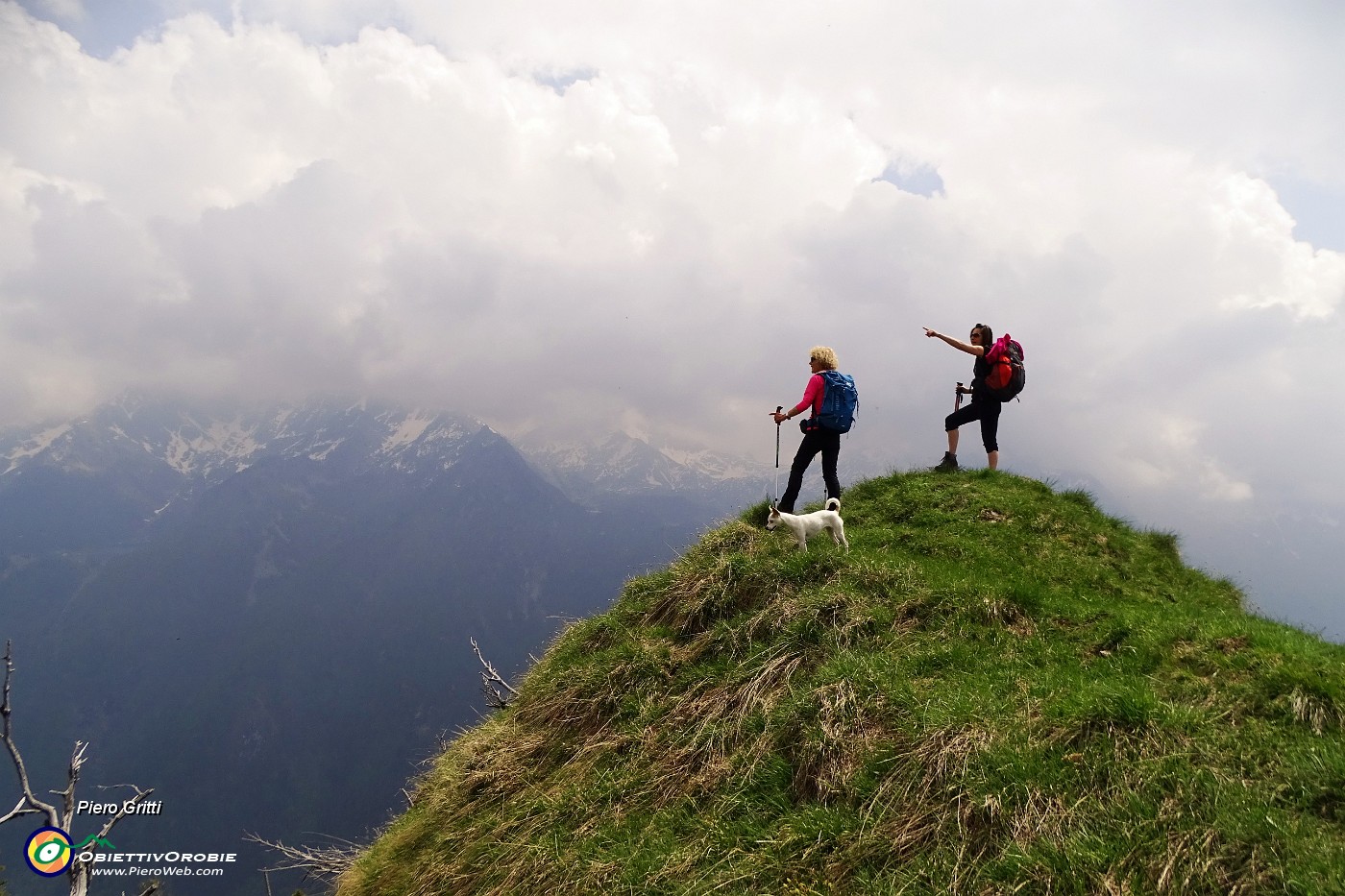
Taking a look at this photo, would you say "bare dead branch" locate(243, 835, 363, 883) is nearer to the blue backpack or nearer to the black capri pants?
the blue backpack

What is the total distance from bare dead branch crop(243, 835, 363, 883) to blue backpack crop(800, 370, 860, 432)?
1142cm

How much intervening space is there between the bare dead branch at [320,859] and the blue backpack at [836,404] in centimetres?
1142

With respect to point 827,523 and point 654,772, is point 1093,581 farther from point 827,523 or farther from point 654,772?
point 654,772

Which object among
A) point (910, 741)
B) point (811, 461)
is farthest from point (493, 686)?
point (910, 741)

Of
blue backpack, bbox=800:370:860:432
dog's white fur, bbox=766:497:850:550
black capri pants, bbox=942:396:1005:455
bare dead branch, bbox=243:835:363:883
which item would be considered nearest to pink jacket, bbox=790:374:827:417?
blue backpack, bbox=800:370:860:432

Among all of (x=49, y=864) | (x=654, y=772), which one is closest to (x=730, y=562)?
(x=654, y=772)

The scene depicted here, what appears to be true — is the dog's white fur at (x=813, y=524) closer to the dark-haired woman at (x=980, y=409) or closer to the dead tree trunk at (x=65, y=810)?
the dark-haired woman at (x=980, y=409)

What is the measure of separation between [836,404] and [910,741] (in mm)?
7498

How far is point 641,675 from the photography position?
9.80m

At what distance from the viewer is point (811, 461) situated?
42.8ft

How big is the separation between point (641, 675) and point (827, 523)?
4.55 metres

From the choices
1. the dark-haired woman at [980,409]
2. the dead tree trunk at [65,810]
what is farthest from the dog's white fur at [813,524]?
the dead tree trunk at [65,810]

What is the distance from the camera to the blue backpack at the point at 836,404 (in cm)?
1245

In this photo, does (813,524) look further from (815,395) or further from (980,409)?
(980,409)
